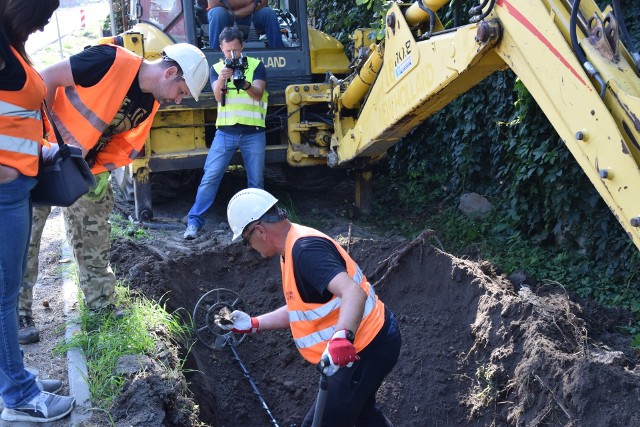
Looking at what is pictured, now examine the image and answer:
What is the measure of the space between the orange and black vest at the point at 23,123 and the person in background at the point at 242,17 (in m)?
4.33

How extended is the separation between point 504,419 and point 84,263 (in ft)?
9.31

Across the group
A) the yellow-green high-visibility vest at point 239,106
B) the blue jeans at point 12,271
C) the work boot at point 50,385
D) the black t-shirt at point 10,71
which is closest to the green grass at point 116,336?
the work boot at point 50,385

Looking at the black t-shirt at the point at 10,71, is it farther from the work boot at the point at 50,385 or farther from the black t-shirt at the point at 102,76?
the work boot at the point at 50,385

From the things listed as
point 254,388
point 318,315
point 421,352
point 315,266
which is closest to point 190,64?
point 315,266

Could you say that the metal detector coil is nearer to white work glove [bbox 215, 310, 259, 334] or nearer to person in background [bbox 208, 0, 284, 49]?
white work glove [bbox 215, 310, 259, 334]

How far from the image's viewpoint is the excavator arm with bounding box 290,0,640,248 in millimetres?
3400

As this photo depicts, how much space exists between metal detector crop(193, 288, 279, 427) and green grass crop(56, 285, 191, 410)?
0.18 metres

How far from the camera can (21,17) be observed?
3248 millimetres

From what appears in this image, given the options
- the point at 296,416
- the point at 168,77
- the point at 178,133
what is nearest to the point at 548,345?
the point at 296,416

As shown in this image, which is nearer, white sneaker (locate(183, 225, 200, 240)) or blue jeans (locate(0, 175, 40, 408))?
blue jeans (locate(0, 175, 40, 408))

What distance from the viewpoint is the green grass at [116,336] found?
13.4ft

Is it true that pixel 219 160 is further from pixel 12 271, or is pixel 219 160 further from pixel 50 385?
pixel 12 271

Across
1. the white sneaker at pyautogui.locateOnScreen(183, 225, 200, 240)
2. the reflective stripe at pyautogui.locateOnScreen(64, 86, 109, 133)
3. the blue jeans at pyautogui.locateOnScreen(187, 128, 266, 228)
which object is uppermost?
the reflective stripe at pyautogui.locateOnScreen(64, 86, 109, 133)

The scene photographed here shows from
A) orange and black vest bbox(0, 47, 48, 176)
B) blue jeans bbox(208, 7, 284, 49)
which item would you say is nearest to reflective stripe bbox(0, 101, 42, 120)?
orange and black vest bbox(0, 47, 48, 176)
